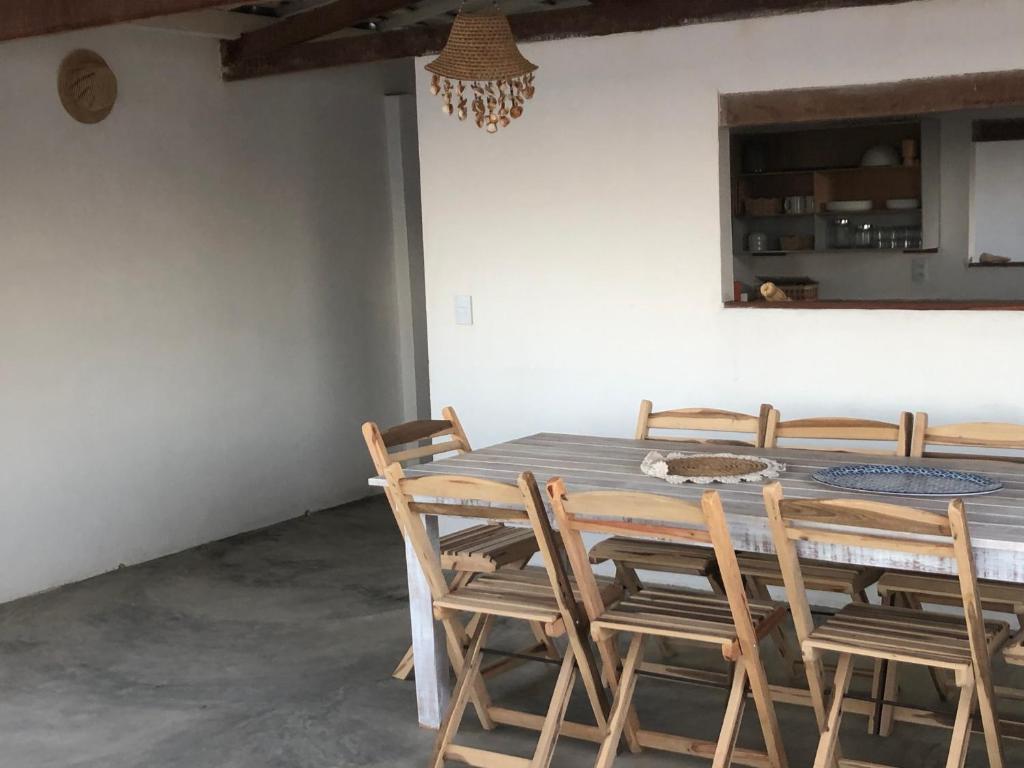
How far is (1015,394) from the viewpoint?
4.37 meters

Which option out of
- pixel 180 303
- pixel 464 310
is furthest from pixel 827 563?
pixel 180 303

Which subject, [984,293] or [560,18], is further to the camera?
[984,293]

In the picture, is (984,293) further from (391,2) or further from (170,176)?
(170,176)

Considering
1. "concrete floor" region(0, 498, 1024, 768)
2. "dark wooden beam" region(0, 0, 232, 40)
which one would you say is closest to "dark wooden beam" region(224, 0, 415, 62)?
"dark wooden beam" region(0, 0, 232, 40)

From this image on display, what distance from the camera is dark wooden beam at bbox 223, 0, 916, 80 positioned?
4.73 metres

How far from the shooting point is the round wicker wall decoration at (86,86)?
5.51 m

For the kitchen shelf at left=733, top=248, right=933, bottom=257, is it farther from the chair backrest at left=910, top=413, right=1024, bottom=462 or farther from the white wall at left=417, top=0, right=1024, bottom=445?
the chair backrest at left=910, top=413, right=1024, bottom=462

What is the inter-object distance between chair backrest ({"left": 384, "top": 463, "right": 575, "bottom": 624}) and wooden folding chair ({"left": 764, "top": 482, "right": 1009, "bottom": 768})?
0.64 metres

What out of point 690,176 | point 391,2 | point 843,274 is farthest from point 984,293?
point 391,2

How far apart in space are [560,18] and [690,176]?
36.5 inches

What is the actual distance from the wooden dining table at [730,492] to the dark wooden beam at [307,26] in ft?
8.25

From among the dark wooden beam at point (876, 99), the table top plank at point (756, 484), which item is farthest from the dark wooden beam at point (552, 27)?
the table top plank at point (756, 484)

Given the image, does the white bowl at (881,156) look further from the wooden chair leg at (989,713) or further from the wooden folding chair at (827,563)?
the wooden chair leg at (989,713)

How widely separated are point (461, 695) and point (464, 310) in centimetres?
250
